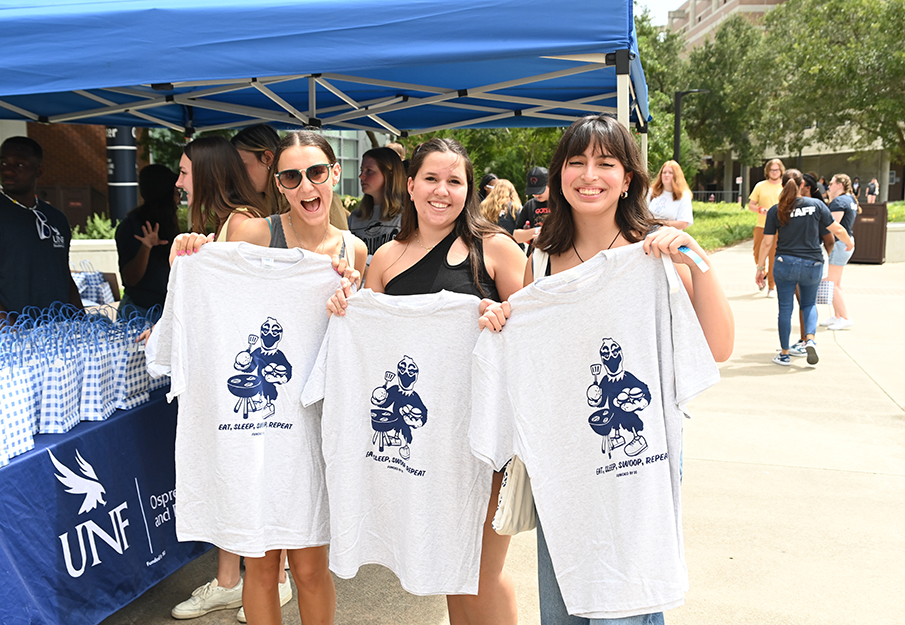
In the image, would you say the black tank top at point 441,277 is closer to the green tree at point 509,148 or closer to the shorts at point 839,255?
the shorts at point 839,255

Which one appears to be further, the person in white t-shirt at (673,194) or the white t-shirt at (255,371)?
the person in white t-shirt at (673,194)

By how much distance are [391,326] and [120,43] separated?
1737mm

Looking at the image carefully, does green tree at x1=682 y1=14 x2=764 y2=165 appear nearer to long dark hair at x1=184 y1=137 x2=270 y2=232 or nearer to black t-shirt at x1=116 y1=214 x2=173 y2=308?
black t-shirt at x1=116 y1=214 x2=173 y2=308

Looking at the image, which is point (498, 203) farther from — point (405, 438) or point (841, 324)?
point (405, 438)

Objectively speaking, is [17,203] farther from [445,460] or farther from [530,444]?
[530,444]

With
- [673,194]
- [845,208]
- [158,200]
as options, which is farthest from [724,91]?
[158,200]

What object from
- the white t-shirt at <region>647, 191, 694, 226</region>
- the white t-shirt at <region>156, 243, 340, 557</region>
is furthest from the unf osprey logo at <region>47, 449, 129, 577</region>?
the white t-shirt at <region>647, 191, 694, 226</region>

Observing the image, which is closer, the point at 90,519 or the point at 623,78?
the point at 90,519

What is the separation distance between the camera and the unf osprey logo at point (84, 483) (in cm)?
277

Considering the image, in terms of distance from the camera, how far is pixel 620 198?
2.22 meters

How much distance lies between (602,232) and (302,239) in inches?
45.3

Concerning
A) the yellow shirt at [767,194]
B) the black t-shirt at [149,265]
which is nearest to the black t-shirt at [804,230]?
the yellow shirt at [767,194]

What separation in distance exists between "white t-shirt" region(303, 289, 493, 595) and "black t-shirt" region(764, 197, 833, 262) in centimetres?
603

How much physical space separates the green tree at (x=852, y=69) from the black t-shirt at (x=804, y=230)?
20327 mm
